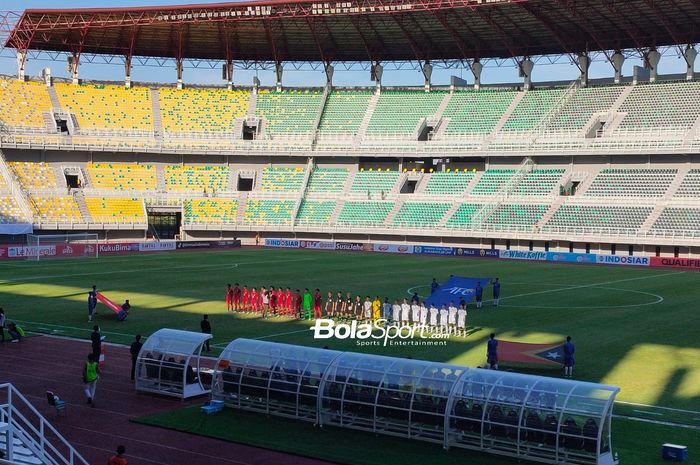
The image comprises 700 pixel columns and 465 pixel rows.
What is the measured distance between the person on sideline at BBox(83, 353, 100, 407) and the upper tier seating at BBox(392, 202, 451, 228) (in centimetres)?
5686

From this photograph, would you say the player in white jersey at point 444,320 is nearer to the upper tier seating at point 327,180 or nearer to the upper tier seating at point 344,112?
the upper tier seating at point 327,180

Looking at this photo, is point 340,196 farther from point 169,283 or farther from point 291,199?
point 169,283

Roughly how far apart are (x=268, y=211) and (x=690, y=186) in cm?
4034

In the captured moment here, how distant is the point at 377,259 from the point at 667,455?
1940 inches

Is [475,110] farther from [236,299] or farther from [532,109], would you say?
[236,299]

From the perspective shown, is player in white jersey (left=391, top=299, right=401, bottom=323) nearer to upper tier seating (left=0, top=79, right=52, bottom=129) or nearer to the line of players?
the line of players

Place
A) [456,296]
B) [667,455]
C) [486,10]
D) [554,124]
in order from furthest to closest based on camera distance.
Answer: [554,124] < [486,10] < [456,296] < [667,455]

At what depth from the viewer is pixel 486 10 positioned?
70000mm

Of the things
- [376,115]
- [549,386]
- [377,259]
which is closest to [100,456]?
[549,386]

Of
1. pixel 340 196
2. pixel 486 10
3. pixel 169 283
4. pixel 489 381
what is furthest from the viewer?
pixel 340 196

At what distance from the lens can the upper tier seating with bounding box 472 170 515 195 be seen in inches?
3041

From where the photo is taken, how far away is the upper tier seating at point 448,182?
79.4m

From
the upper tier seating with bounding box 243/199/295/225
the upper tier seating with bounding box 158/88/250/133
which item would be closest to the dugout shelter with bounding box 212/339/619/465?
the upper tier seating with bounding box 243/199/295/225

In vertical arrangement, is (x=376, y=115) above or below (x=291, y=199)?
above
